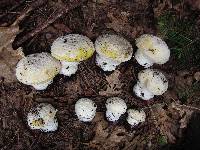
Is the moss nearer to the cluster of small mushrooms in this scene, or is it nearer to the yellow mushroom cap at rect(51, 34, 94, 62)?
the cluster of small mushrooms

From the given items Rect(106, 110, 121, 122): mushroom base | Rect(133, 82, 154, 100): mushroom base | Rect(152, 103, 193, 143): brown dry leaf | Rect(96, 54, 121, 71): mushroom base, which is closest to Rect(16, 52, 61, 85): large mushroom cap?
Rect(96, 54, 121, 71): mushroom base

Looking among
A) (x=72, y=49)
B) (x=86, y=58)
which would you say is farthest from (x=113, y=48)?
(x=72, y=49)

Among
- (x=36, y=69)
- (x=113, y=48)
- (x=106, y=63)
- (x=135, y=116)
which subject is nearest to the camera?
(x=36, y=69)

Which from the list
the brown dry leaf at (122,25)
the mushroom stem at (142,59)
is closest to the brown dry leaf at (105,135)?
the mushroom stem at (142,59)

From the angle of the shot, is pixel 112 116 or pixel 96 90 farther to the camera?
pixel 96 90

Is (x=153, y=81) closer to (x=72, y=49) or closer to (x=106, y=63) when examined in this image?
(x=106, y=63)

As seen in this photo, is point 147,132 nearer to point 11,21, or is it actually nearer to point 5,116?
point 5,116

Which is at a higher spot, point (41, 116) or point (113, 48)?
point (113, 48)
